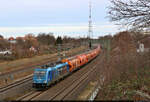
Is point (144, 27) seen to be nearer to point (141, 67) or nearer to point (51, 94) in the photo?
point (141, 67)

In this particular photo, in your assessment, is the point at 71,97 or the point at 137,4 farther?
the point at 71,97

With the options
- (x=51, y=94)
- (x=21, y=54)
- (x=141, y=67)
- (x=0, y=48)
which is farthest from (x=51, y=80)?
(x=0, y=48)

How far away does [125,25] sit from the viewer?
6383 mm

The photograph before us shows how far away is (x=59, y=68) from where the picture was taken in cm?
2294

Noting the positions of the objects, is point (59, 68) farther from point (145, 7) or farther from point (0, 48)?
point (0, 48)

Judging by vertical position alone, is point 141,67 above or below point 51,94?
above

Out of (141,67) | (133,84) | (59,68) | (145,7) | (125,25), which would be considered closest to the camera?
(145,7)

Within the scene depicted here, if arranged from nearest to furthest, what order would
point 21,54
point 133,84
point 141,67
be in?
point 133,84 → point 141,67 → point 21,54

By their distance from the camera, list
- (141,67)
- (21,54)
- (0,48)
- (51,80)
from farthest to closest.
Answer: (0,48)
(21,54)
(51,80)
(141,67)

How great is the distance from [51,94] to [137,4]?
1406cm

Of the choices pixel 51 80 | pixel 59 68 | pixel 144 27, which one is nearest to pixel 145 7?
pixel 144 27

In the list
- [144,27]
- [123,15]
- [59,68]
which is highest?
[123,15]

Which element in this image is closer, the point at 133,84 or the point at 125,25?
the point at 125,25

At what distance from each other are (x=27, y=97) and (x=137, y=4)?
14.3 meters
